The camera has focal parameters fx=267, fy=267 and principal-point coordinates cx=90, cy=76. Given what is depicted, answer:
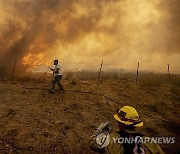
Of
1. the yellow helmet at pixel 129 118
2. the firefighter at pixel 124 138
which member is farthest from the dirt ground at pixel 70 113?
the yellow helmet at pixel 129 118

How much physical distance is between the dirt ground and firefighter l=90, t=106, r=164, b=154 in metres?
6.51

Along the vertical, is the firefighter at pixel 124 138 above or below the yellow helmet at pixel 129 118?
below

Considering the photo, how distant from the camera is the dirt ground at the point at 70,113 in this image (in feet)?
33.0

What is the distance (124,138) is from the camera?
3348mm

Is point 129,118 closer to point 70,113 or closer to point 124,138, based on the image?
point 124,138

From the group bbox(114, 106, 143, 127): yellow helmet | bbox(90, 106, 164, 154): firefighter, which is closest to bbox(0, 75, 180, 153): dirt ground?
bbox(90, 106, 164, 154): firefighter

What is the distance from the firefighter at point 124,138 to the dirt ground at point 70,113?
651 centimetres

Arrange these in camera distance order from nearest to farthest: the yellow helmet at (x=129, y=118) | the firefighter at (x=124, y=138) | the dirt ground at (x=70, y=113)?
1. the firefighter at (x=124, y=138)
2. the yellow helmet at (x=129, y=118)
3. the dirt ground at (x=70, y=113)

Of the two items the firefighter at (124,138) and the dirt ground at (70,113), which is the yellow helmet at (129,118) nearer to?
the firefighter at (124,138)

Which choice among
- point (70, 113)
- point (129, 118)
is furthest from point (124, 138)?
point (70, 113)

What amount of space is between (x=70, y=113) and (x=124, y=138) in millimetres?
9471

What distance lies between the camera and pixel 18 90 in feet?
49.5

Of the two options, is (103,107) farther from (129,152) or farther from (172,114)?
(129,152)

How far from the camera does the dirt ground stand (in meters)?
10.1
